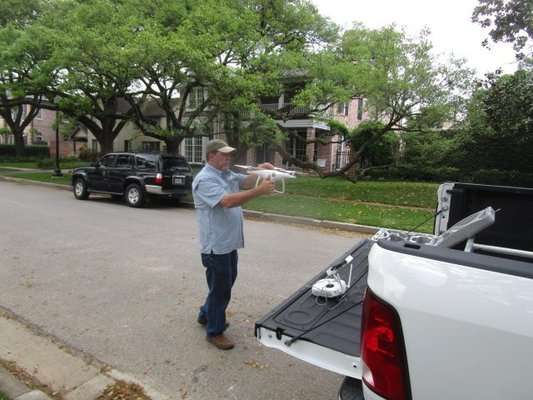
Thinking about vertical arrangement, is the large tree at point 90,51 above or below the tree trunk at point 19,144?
above

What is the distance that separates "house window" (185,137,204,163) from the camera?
3198 cm

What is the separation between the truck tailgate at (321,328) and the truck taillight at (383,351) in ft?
1.32

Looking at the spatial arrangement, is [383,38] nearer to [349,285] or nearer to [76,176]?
[76,176]

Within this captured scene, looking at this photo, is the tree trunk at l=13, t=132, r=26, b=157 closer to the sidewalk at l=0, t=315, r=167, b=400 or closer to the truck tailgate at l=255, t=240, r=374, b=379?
the sidewalk at l=0, t=315, r=167, b=400

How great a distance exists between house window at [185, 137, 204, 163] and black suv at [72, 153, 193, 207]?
703 inches

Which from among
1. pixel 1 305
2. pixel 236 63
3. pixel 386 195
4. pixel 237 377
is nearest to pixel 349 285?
pixel 237 377

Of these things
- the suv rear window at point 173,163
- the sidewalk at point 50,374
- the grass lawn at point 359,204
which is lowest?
the sidewalk at point 50,374

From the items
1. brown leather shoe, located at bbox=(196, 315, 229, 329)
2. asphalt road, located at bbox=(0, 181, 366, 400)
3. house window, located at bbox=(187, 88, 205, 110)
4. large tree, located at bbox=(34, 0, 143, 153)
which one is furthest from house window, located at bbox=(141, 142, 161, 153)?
brown leather shoe, located at bbox=(196, 315, 229, 329)

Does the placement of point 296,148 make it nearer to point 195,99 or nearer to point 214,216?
point 195,99

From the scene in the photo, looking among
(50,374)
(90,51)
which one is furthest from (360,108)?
(50,374)

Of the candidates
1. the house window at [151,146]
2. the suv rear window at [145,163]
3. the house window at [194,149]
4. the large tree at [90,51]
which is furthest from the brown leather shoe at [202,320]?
the house window at [151,146]

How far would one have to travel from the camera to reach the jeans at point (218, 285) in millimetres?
3480

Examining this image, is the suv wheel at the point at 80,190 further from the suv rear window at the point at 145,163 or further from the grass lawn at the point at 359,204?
the grass lawn at the point at 359,204

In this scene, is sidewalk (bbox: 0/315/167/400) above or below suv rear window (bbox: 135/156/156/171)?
below
